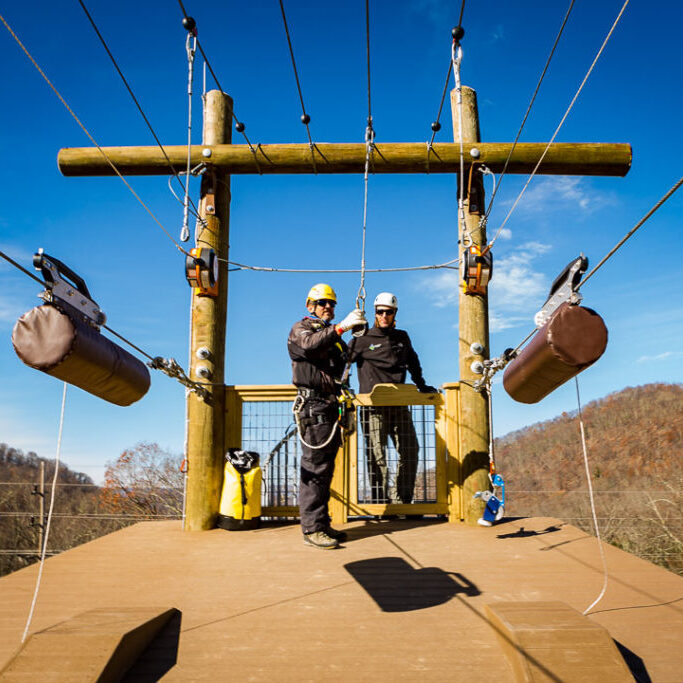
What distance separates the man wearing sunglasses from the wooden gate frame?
959 millimetres

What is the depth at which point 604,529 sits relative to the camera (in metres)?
23.3

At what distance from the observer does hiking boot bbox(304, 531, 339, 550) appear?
4.78 metres

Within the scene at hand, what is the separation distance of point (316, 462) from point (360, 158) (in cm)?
331

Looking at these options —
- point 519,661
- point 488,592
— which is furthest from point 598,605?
point 519,661

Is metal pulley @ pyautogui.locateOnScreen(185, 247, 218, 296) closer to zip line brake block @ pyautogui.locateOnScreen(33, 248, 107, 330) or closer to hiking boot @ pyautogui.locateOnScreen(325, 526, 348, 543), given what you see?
zip line brake block @ pyautogui.locateOnScreen(33, 248, 107, 330)

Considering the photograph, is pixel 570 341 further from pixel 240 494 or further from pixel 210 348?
pixel 210 348

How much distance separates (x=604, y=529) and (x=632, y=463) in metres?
34.2

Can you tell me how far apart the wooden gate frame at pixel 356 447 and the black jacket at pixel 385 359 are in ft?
0.83

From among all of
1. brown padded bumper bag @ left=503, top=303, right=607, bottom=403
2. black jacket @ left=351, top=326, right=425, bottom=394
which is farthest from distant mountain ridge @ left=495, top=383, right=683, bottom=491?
brown padded bumper bag @ left=503, top=303, right=607, bottom=403

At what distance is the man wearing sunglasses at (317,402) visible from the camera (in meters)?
4.96

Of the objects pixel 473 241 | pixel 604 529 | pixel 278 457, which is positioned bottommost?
pixel 604 529

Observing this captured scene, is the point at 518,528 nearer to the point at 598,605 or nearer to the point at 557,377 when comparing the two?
the point at 598,605

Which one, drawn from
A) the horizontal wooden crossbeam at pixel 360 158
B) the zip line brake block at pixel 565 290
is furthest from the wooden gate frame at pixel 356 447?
the zip line brake block at pixel 565 290

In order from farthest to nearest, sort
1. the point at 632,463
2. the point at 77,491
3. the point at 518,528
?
the point at 632,463, the point at 77,491, the point at 518,528
